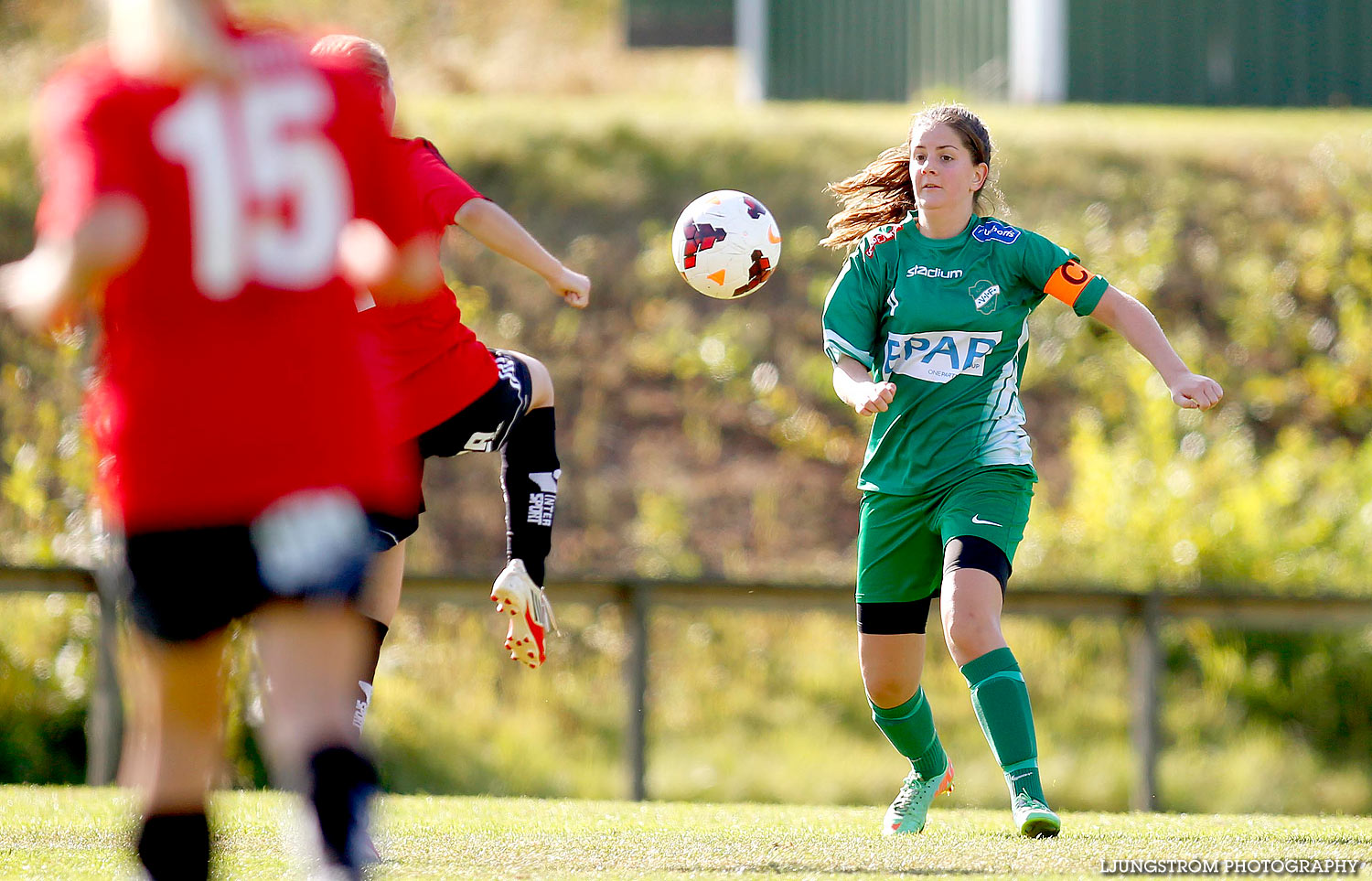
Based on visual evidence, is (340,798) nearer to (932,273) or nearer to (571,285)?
(571,285)

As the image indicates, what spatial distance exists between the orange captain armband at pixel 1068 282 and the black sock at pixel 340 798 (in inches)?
105

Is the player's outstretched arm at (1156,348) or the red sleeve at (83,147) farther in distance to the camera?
the player's outstretched arm at (1156,348)

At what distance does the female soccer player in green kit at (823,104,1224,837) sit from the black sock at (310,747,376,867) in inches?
85.6

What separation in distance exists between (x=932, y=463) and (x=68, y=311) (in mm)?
2622

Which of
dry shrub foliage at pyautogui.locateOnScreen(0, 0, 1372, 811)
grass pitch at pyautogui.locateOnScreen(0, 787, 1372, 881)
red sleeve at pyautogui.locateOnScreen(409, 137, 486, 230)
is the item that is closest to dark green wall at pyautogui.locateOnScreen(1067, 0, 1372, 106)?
dry shrub foliage at pyautogui.locateOnScreen(0, 0, 1372, 811)

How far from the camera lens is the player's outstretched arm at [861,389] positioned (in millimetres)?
3975

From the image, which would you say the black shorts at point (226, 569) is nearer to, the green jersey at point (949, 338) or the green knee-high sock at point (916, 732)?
the green jersey at point (949, 338)

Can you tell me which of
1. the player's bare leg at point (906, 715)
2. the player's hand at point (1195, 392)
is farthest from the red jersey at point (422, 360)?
the player's hand at point (1195, 392)

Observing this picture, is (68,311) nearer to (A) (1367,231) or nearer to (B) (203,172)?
(B) (203,172)

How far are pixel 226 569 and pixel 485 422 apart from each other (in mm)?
2109

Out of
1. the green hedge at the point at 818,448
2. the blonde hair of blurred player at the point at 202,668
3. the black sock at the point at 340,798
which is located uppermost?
the blonde hair of blurred player at the point at 202,668

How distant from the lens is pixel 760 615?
10922mm

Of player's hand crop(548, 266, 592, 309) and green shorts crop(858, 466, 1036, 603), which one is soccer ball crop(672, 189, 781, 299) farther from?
player's hand crop(548, 266, 592, 309)

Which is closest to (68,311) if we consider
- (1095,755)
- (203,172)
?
(203,172)
